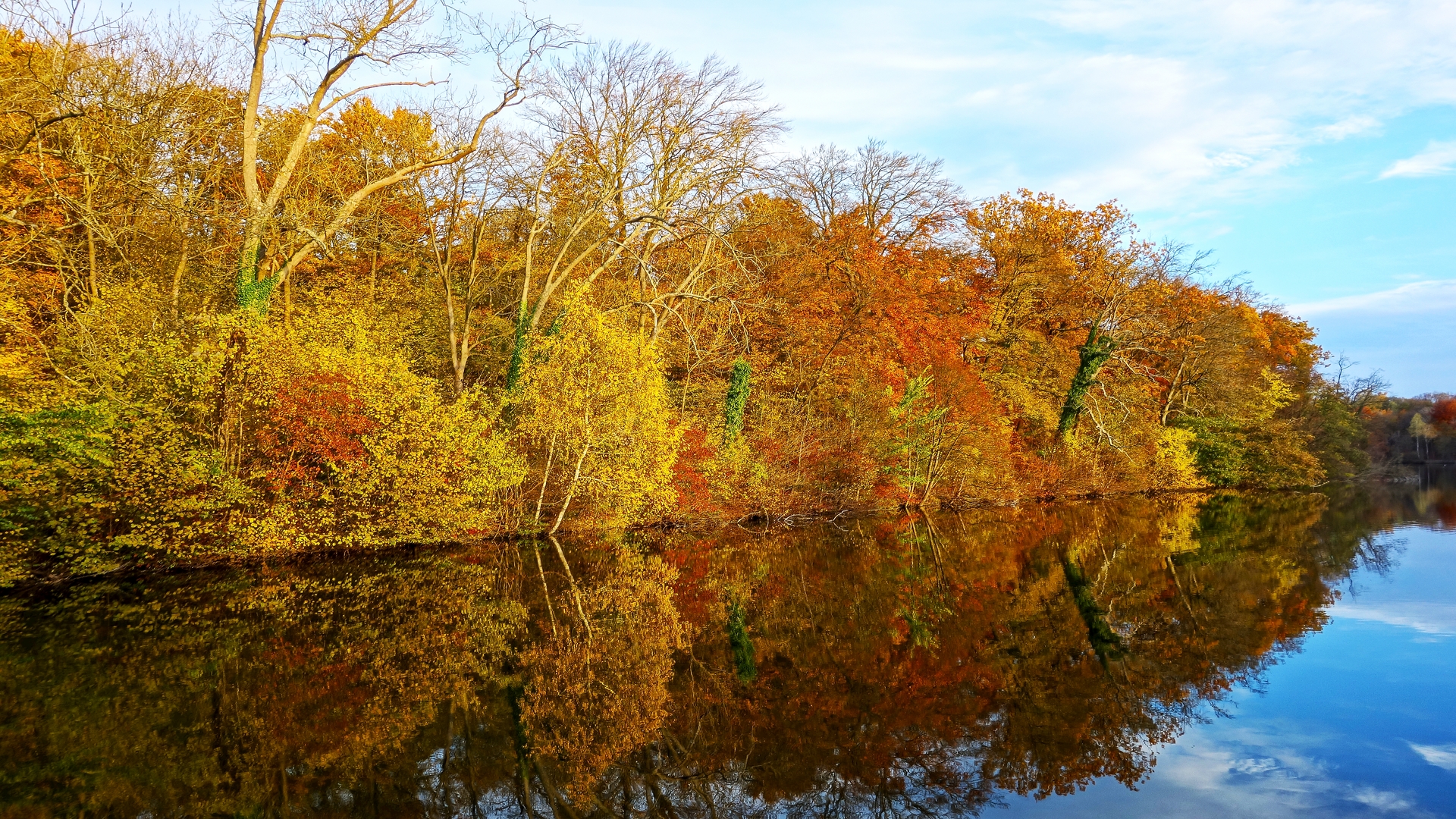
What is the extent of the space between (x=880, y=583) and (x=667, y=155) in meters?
15.2

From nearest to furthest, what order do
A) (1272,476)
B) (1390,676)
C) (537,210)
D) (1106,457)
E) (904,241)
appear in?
(1390,676) < (537,210) < (904,241) < (1106,457) < (1272,476)

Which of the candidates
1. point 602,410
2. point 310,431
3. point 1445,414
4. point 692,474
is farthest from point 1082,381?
point 1445,414

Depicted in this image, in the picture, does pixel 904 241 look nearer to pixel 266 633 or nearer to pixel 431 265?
pixel 431 265

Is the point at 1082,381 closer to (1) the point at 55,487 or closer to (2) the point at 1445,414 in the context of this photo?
(1) the point at 55,487

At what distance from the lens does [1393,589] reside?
1470cm

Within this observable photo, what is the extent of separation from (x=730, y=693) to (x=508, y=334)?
21.1 metres

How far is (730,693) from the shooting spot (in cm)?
842

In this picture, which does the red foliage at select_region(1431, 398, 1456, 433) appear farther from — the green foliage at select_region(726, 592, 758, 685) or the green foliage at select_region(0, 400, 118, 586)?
the green foliage at select_region(0, 400, 118, 586)

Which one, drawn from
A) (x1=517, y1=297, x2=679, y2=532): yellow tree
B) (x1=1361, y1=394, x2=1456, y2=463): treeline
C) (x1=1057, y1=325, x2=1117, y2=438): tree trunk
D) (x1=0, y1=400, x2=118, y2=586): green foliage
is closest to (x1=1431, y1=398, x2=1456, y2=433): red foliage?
(x1=1361, y1=394, x2=1456, y2=463): treeline

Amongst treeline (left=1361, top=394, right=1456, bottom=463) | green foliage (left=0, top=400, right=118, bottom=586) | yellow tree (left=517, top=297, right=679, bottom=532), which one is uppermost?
treeline (left=1361, top=394, right=1456, bottom=463)

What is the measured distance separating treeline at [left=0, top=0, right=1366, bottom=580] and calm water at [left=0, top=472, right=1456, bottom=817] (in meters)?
2.19

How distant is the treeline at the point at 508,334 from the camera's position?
14.7m

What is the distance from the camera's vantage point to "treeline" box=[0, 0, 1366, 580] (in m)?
14.7

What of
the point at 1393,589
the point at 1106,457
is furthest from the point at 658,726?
the point at 1106,457
